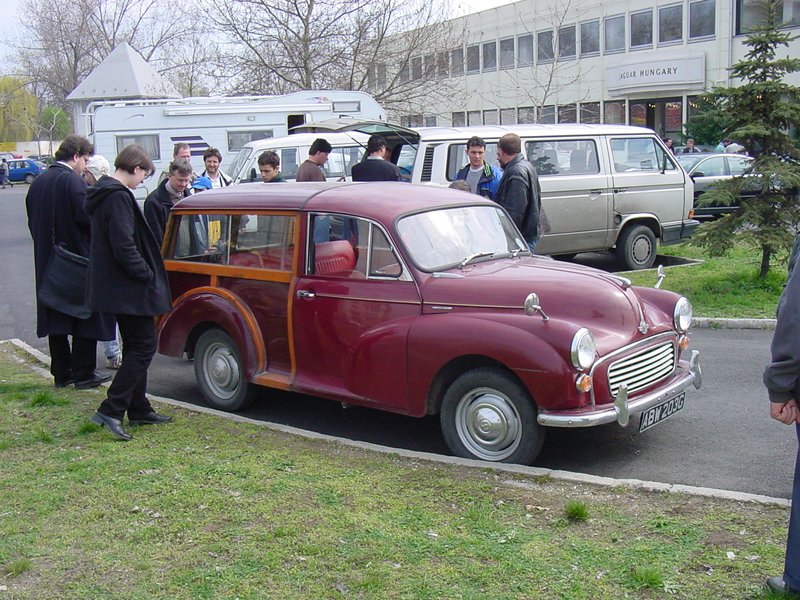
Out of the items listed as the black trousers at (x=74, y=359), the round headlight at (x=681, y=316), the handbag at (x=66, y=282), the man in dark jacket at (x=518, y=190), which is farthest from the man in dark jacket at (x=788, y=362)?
the black trousers at (x=74, y=359)

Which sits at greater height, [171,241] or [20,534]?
[171,241]

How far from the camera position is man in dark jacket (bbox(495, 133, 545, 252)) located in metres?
9.39

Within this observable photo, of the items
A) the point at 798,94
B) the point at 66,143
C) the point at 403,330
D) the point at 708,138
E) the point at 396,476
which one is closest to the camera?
the point at 396,476

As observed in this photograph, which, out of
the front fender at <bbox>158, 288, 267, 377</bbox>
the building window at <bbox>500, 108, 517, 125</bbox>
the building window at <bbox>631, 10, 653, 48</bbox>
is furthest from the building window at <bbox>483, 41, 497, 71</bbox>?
the front fender at <bbox>158, 288, 267, 377</bbox>

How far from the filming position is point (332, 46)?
28.5 m

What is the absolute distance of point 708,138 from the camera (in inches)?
1346

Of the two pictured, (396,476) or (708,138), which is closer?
(396,476)

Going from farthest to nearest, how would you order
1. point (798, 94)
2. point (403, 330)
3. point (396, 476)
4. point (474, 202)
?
point (798, 94) < point (474, 202) < point (403, 330) < point (396, 476)

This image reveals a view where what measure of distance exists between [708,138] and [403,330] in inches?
1215

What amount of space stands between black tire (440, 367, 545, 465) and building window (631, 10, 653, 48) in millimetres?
41094

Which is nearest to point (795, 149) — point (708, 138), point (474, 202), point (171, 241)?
point (474, 202)

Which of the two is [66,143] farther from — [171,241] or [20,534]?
[20,534]

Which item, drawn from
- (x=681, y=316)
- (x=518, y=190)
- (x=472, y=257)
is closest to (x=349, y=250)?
(x=472, y=257)

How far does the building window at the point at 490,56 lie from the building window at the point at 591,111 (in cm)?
639
